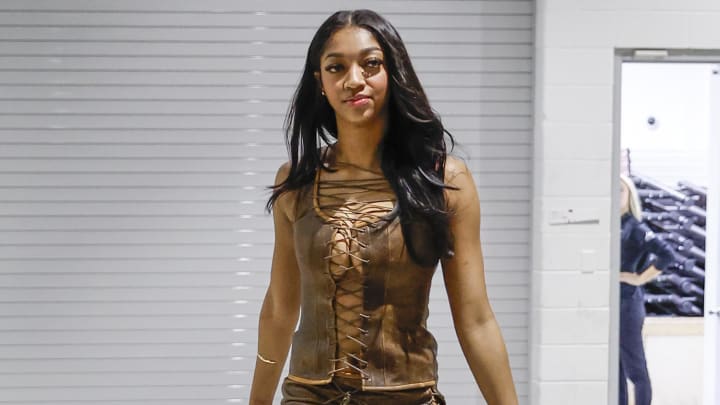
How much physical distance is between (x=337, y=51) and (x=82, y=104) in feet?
9.17

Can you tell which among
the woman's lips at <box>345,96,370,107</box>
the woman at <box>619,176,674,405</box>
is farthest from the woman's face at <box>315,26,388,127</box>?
the woman at <box>619,176,674,405</box>

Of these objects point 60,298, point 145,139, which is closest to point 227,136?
point 145,139

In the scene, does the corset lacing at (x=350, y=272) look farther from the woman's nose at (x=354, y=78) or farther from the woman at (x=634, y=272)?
the woman at (x=634, y=272)

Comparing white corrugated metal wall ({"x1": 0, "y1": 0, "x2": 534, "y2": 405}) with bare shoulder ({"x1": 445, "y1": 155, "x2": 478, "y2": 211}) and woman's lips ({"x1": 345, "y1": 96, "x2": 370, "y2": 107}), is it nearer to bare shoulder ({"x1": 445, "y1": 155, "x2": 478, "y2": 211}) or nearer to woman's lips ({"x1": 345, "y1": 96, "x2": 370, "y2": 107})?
bare shoulder ({"x1": 445, "y1": 155, "x2": 478, "y2": 211})

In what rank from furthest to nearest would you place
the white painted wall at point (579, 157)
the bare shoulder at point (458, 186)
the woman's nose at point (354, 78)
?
the white painted wall at point (579, 157), the bare shoulder at point (458, 186), the woman's nose at point (354, 78)

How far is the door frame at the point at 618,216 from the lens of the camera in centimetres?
446

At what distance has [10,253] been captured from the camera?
457cm

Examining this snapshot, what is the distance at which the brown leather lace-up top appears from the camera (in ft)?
6.86

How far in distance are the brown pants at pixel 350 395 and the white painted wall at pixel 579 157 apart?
2431mm

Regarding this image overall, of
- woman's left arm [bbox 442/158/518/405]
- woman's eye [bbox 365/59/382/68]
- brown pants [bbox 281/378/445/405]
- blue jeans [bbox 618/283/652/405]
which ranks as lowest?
blue jeans [bbox 618/283/652/405]

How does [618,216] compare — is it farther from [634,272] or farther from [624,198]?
[634,272]

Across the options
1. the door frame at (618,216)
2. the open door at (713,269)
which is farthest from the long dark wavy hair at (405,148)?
the open door at (713,269)

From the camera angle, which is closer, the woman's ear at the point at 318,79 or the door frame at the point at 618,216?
the woman's ear at the point at 318,79

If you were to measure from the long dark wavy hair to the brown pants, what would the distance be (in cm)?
29
